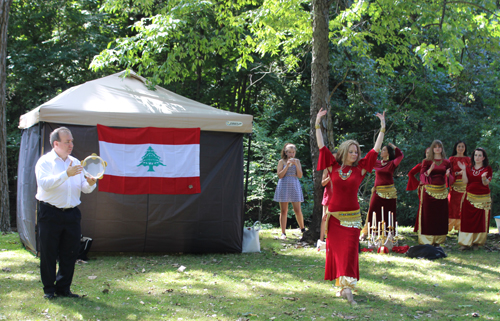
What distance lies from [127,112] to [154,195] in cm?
121

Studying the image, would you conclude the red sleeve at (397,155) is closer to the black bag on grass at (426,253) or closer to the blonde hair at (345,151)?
the black bag on grass at (426,253)

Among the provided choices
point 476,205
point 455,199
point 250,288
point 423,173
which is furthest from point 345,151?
point 455,199

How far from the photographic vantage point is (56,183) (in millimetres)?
3816

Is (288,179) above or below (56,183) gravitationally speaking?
below

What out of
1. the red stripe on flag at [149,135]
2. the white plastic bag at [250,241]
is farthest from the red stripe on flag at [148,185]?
the white plastic bag at [250,241]

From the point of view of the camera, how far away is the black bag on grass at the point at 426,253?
6.30 meters

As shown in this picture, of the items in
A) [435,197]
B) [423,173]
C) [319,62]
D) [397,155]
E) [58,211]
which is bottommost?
[435,197]

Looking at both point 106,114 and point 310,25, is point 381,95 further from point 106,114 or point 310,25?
point 106,114

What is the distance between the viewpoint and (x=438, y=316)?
3.90 meters

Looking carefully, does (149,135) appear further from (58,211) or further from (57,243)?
(57,243)

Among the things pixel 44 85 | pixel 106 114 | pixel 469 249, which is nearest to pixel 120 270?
pixel 106 114

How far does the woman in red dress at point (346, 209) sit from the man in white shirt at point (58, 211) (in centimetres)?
235

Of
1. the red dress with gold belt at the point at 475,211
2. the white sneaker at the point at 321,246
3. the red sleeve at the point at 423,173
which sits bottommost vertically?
the white sneaker at the point at 321,246

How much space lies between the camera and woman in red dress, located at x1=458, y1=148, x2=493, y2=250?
6.98m
